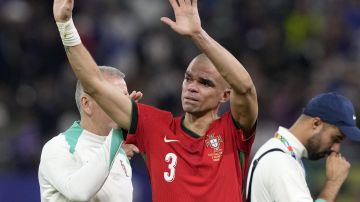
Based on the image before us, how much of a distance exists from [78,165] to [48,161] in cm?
20

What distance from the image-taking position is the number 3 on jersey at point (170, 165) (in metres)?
5.80

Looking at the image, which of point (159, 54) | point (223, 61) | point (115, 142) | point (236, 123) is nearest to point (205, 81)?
point (236, 123)

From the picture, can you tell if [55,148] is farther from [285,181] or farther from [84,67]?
[285,181]

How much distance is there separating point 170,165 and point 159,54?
29.7 feet

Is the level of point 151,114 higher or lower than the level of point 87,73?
lower

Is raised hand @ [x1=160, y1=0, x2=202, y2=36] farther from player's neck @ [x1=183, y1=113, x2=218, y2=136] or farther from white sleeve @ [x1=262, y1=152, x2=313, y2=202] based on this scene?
white sleeve @ [x1=262, y1=152, x2=313, y2=202]

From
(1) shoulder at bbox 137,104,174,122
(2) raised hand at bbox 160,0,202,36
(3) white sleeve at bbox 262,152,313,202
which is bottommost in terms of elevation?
(3) white sleeve at bbox 262,152,313,202

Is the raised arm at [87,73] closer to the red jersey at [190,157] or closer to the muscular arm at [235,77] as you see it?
the red jersey at [190,157]

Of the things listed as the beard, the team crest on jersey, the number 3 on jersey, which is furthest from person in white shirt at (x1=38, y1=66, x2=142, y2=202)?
the beard

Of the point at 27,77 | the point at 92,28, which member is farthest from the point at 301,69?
the point at 27,77

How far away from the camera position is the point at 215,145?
590cm

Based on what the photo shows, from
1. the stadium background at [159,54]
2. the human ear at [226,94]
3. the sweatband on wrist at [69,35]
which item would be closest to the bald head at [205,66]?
the human ear at [226,94]

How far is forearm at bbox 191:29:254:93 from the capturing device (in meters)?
5.61

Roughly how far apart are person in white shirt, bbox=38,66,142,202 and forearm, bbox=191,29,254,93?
2.32ft
